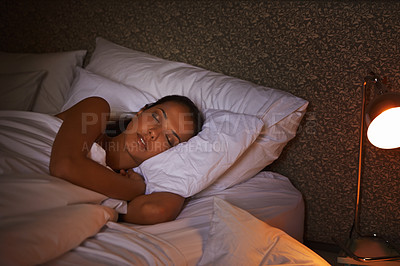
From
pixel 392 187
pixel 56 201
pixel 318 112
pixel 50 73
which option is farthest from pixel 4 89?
pixel 392 187

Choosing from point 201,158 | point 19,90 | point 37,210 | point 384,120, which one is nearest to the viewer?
point 37,210

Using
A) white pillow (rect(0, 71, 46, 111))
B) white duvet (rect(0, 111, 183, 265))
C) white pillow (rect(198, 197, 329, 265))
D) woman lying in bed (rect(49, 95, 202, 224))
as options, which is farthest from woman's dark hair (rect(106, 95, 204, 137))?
white pillow (rect(0, 71, 46, 111))

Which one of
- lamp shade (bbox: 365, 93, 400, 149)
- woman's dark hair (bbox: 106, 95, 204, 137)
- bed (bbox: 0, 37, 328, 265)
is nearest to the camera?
bed (bbox: 0, 37, 328, 265)

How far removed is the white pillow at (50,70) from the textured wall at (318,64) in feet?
1.80

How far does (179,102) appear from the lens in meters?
1.63

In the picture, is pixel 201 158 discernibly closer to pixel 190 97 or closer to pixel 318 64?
pixel 190 97

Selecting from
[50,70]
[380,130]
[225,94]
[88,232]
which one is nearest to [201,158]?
[225,94]

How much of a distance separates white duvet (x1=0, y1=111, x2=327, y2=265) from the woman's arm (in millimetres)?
67

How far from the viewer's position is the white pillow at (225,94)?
167 cm

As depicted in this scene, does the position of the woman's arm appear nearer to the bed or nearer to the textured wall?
the bed

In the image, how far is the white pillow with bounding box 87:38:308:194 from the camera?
5.47ft

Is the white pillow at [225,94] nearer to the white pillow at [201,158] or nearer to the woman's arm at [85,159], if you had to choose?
the white pillow at [201,158]

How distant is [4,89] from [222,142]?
1.29 metres

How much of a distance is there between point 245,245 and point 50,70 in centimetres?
155
